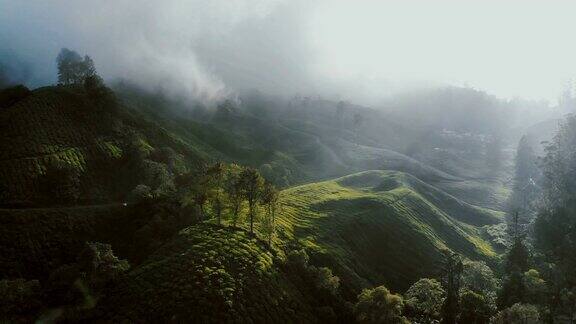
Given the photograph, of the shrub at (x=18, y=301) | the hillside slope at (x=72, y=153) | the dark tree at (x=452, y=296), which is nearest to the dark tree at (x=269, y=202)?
the hillside slope at (x=72, y=153)

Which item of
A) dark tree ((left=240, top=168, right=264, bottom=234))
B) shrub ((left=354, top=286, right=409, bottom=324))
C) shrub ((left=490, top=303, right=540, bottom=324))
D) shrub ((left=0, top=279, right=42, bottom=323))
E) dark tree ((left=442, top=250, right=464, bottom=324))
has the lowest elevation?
dark tree ((left=442, top=250, right=464, bottom=324))

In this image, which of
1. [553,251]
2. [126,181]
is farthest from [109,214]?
[553,251]

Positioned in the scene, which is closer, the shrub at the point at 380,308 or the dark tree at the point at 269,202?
the shrub at the point at 380,308

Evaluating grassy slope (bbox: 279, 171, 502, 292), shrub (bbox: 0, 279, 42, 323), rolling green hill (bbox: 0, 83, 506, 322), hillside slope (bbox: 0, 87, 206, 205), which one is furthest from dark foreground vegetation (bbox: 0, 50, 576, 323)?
grassy slope (bbox: 279, 171, 502, 292)

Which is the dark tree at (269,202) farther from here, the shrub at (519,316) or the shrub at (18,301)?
the shrub at (519,316)

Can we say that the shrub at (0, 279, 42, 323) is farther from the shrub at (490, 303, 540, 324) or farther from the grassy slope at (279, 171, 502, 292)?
the shrub at (490, 303, 540, 324)

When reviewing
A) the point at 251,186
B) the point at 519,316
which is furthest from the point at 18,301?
the point at 519,316

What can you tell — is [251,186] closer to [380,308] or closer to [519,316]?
[380,308]

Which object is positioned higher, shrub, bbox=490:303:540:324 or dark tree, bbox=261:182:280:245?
dark tree, bbox=261:182:280:245

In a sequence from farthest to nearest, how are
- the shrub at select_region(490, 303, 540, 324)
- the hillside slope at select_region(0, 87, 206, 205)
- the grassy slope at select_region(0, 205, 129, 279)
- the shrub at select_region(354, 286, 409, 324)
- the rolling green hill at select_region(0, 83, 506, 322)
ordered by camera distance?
the hillside slope at select_region(0, 87, 206, 205) → the shrub at select_region(490, 303, 540, 324) → the grassy slope at select_region(0, 205, 129, 279) → the shrub at select_region(354, 286, 409, 324) → the rolling green hill at select_region(0, 83, 506, 322)
